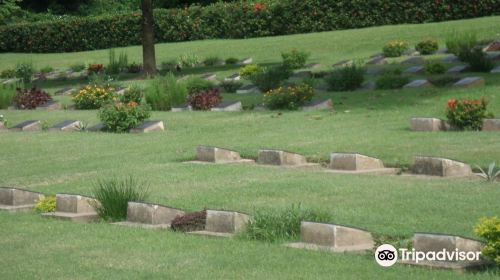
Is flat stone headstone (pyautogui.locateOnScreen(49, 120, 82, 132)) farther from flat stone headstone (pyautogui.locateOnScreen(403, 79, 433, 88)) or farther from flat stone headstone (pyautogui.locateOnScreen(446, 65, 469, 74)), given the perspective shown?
flat stone headstone (pyautogui.locateOnScreen(446, 65, 469, 74))

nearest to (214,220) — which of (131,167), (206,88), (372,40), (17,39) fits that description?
(131,167)

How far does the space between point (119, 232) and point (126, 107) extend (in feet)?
27.4

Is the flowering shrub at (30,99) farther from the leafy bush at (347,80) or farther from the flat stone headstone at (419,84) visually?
the flat stone headstone at (419,84)

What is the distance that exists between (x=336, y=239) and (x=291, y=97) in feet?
34.1

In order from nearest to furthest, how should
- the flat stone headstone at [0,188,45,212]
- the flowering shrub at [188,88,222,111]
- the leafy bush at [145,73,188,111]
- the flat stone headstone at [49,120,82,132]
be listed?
the flat stone headstone at [0,188,45,212]
the flat stone headstone at [49,120,82,132]
the flowering shrub at [188,88,222,111]
the leafy bush at [145,73,188,111]

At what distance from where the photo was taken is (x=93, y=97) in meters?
21.7

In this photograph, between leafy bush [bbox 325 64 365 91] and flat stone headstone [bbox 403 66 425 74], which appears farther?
flat stone headstone [bbox 403 66 425 74]

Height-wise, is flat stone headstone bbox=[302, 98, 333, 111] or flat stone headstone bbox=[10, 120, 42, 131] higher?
flat stone headstone bbox=[302, 98, 333, 111]

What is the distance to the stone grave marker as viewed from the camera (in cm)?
1030

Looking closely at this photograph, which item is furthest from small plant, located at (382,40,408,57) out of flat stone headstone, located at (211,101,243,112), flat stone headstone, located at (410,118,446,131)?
flat stone headstone, located at (410,118,446,131)

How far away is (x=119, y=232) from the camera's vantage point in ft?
30.4

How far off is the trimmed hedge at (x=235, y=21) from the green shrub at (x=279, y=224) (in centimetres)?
2386

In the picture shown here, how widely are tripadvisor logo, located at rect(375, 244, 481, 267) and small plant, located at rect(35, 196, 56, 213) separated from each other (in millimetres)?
4454

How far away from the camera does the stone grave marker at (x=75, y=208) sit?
33.8 ft
